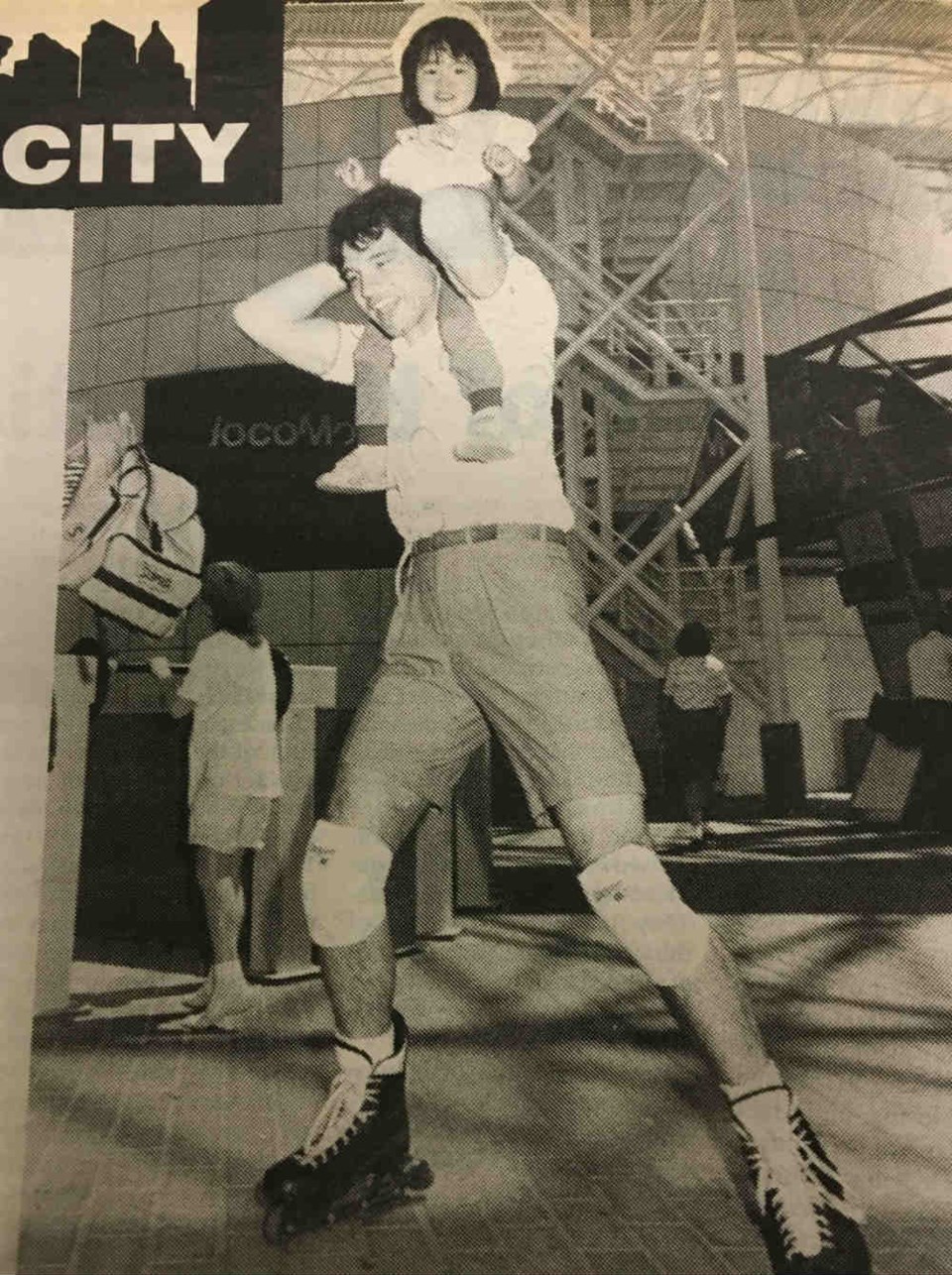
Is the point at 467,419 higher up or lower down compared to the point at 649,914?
higher up

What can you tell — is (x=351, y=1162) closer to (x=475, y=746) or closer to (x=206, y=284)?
(x=475, y=746)

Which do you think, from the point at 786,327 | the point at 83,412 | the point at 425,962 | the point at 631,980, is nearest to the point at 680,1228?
the point at 631,980

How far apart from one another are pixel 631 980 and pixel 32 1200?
1165 millimetres

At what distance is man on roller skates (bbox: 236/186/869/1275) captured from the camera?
1443 millimetres

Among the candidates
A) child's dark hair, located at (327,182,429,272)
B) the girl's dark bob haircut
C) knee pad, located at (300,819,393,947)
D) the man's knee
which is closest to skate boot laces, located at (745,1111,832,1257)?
the man's knee

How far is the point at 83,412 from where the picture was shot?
199 centimetres

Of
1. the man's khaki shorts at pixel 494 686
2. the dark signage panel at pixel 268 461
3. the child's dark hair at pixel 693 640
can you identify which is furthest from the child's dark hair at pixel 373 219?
the child's dark hair at pixel 693 640

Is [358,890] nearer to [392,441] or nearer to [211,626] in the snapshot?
[211,626]

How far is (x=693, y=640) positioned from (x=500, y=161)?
1154mm

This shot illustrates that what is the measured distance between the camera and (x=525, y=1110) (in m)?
1.60

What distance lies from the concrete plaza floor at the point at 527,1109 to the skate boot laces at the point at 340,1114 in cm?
9

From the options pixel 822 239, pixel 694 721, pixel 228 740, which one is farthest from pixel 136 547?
pixel 822 239

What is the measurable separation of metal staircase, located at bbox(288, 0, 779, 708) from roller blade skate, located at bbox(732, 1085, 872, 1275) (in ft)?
2.72

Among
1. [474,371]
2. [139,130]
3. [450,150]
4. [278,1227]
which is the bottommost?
[278,1227]
